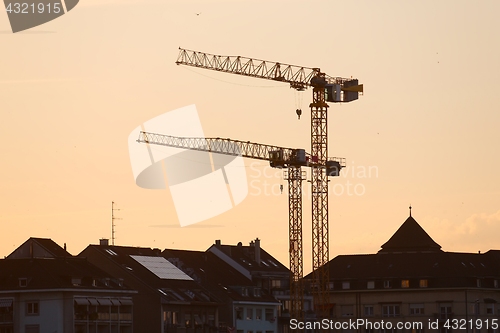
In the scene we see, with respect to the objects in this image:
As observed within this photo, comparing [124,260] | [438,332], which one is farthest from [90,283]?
[438,332]

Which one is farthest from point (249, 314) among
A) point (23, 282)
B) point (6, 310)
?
point (6, 310)

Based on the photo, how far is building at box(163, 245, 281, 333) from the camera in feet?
486

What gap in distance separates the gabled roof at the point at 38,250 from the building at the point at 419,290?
5043cm

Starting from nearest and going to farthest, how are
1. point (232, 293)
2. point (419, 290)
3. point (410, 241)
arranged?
point (232, 293)
point (419, 290)
point (410, 241)

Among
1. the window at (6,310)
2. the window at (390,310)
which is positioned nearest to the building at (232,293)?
the window at (390,310)

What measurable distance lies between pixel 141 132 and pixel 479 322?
160 feet

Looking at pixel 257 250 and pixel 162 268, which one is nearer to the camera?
pixel 162 268

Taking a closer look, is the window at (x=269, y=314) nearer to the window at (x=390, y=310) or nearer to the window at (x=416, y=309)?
the window at (x=390, y=310)

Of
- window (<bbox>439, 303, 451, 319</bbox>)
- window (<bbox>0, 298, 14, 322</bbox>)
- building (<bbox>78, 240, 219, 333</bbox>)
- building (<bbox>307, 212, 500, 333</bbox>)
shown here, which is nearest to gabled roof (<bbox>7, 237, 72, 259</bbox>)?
building (<bbox>78, 240, 219, 333</bbox>)

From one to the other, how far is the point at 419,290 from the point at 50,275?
2493 inches

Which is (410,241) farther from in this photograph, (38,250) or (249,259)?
(38,250)

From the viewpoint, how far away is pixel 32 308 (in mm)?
123688

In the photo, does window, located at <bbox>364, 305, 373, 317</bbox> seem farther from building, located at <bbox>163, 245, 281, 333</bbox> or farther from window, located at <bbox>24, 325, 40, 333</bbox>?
window, located at <bbox>24, 325, 40, 333</bbox>

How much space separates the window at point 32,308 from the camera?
12338 cm
